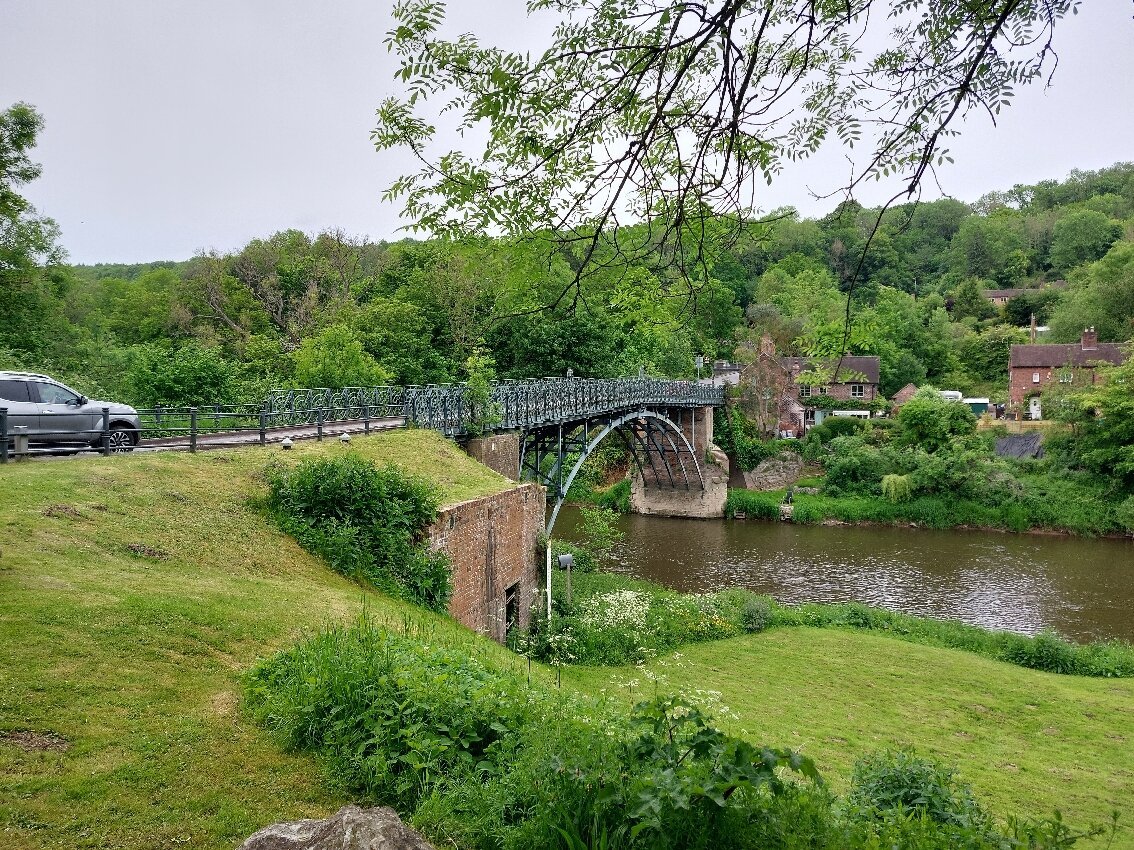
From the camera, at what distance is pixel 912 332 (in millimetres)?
58750

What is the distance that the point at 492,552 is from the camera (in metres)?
14.4

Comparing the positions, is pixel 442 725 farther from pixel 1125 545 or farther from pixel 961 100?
pixel 1125 545

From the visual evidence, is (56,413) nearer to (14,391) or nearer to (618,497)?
(14,391)

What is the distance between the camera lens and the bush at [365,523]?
11.2 metres

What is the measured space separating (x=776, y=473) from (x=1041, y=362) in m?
24.5

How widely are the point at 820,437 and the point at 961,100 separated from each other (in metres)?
44.2

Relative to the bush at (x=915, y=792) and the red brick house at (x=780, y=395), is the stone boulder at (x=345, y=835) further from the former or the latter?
the red brick house at (x=780, y=395)

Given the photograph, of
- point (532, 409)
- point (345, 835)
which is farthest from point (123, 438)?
point (345, 835)

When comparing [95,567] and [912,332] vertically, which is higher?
[912,332]

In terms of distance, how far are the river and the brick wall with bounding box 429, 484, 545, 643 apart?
12.4 meters

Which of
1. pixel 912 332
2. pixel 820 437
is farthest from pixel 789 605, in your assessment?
pixel 912 332

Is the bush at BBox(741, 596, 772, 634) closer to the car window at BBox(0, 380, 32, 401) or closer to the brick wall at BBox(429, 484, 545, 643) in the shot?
the brick wall at BBox(429, 484, 545, 643)

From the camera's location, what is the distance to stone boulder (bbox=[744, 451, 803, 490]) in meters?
46.7

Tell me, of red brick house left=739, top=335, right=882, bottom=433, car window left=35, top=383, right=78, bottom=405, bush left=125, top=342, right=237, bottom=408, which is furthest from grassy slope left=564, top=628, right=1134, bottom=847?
red brick house left=739, top=335, right=882, bottom=433
